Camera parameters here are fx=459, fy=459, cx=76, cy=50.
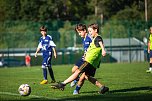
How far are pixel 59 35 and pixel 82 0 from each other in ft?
131

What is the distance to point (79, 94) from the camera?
37.3ft

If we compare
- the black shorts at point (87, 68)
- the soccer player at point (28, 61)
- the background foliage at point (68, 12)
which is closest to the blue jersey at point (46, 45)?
the black shorts at point (87, 68)

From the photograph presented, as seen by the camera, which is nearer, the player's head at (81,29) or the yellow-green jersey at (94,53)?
the yellow-green jersey at (94,53)

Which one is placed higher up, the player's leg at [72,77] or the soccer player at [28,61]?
the player's leg at [72,77]

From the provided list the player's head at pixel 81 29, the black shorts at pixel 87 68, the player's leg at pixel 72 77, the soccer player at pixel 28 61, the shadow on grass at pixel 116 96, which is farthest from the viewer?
the soccer player at pixel 28 61

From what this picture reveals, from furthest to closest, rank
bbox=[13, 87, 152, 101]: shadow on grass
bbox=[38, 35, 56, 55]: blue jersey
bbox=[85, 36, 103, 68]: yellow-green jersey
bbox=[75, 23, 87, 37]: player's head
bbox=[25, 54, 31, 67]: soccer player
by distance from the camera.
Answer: bbox=[25, 54, 31, 67]: soccer player, bbox=[38, 35, 56, 55]: blue jersey, bbox=[75, 23, 87, 37]: player's head, bbox=[85, 36, 103, 68]: yellow-green jersey, bbox=[13, 87, 152, 101]: shadow on grass

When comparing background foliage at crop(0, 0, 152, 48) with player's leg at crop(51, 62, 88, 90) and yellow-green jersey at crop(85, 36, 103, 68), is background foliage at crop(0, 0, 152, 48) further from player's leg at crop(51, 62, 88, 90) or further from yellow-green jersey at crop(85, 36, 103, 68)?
player's leg at crop(51, 62, 88, 90)

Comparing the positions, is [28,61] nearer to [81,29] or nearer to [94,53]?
[81,29]

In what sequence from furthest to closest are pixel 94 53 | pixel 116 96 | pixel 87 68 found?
pixel 94 53 → pixel 87 68 → pixel 116 96

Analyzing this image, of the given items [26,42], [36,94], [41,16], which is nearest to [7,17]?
[41,16]

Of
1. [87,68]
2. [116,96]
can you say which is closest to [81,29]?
[87,68]

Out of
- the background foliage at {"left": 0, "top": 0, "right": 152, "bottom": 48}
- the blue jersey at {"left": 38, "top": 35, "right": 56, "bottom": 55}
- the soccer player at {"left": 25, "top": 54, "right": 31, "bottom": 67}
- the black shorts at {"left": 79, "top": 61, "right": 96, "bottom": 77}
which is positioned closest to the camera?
the black shorts at {"left": 79, "top": 61, "right": 96, "bottom": 77}

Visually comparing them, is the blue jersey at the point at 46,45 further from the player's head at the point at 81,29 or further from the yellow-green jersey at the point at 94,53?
the yellow-green jersey at the point at 94,53

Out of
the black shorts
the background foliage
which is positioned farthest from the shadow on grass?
the background foliage
